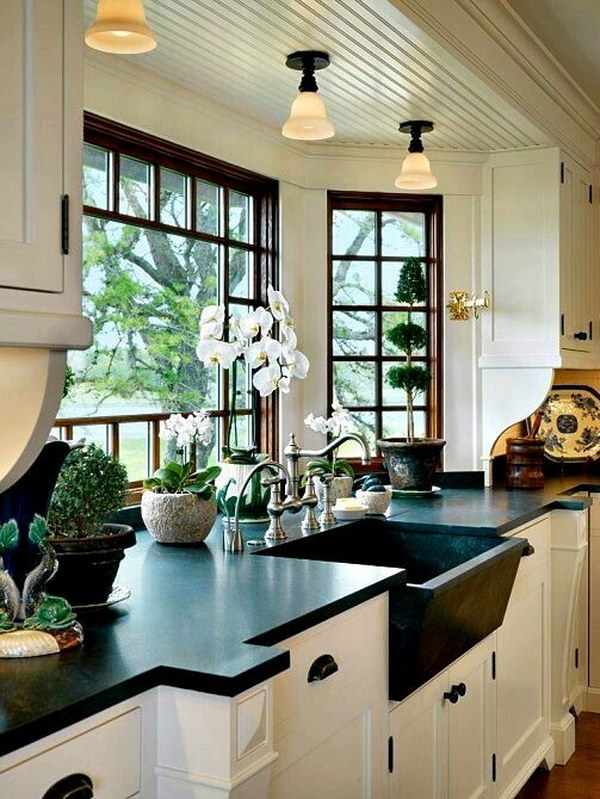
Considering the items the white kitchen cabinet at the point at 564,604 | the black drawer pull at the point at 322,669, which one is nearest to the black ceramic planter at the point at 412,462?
the white kitchen cabinet at the point at 564,604

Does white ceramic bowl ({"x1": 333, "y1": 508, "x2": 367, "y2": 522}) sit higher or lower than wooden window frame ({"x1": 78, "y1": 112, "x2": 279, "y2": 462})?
lower

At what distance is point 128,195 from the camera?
3102mm

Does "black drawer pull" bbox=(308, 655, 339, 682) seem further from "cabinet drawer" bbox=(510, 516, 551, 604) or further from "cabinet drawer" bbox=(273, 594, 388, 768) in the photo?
"cabinet drawer" bbox=(510, 516, 551, 604)

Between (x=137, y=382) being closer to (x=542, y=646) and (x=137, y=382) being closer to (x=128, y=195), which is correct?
(x=128, y=195)

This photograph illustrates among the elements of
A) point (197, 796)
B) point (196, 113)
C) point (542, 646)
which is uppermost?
point (196, 113)

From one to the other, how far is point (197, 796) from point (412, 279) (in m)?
2.69

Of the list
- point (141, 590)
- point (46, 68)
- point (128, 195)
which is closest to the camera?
point (46, 68)

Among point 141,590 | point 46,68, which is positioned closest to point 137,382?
point 141,590

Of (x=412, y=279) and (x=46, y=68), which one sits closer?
(x=46, y=68)

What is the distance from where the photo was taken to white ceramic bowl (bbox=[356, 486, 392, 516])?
327 cm

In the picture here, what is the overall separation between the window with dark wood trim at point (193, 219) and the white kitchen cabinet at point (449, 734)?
1.24m

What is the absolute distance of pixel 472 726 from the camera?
112 inches

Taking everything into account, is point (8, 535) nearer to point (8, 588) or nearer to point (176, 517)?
point (8, 588)

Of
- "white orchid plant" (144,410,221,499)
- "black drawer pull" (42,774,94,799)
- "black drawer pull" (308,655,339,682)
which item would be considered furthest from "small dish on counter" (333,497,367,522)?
"black drawer pull" (42,774,94,799)
